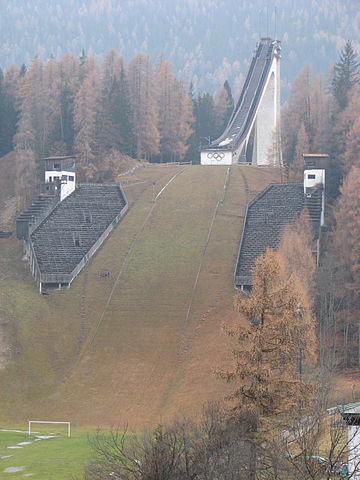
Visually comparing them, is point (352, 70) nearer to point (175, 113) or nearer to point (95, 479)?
point (175, 113)

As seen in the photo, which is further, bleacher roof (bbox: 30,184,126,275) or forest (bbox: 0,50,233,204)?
forest (bbox: 0,50,233,204)

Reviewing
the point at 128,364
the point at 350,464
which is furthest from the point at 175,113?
the point at 350,464

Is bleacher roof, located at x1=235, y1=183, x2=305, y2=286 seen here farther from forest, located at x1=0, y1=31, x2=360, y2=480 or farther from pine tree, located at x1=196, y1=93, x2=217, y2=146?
pine tree, located at x1=196, y1=93, x2=217, y2=146

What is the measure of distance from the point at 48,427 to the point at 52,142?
136 feet

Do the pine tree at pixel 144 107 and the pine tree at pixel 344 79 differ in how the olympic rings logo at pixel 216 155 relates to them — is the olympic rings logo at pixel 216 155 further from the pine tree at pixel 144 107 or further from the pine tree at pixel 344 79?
the pine tree at pixel 344 79

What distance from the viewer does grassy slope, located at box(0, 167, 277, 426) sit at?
40.4m

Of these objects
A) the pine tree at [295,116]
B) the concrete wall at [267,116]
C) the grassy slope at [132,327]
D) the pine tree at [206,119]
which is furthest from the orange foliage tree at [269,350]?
the pine tree at [206,119]

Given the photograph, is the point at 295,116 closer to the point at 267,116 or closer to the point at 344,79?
the point at 344,79

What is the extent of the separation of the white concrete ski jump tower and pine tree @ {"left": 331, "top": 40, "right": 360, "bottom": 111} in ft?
22.4

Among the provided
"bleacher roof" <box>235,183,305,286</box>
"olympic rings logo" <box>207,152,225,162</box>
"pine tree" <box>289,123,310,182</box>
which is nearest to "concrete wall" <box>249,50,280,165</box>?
"olympic rings logo" <box>207,152,225,162</box>

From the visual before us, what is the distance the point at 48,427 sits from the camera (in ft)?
123

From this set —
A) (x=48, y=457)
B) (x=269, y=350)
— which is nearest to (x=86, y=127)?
(x=48, y=457)

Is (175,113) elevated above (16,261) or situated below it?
above

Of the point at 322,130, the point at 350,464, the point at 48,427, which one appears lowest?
the point at 48,427
